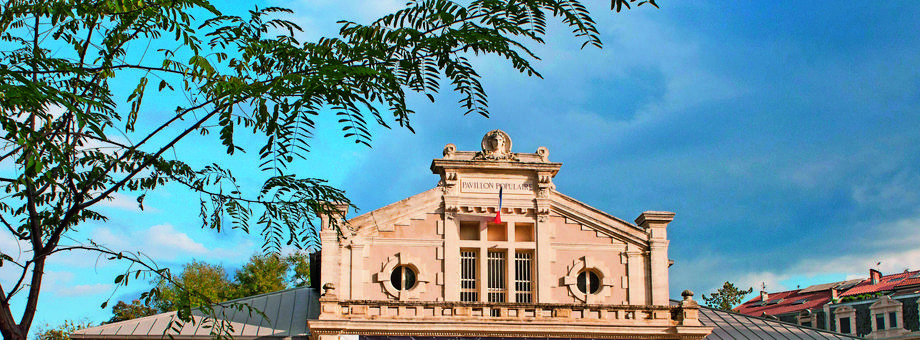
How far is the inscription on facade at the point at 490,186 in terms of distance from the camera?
2695 cm

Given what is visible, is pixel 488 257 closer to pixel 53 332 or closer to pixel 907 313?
pixel 53 332

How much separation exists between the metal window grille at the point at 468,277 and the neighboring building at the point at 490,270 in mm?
31

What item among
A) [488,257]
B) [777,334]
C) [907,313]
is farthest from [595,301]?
[907,313]

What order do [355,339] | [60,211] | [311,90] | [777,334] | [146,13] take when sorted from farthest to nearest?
1. [777,334]
2. [355,339]
3. [60,211]
4. [146,13]
5. [311,90]

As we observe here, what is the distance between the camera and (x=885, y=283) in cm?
6712

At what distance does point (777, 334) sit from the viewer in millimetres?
28719

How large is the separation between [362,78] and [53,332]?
4645 cm

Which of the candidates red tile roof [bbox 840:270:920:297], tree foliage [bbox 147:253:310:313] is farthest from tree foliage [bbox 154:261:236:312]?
red tile roof [bbox 840:270:920:297]

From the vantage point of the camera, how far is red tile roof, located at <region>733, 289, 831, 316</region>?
6888 centimetres

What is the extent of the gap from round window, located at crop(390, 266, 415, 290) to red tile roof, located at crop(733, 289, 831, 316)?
48.3 metres

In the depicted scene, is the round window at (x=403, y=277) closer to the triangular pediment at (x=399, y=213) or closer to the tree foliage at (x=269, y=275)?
the triangular pediment at (x=399, y=213)

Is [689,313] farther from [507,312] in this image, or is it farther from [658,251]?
[507,312]

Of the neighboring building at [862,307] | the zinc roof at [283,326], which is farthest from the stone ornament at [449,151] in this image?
the neighboring building at [862,307]

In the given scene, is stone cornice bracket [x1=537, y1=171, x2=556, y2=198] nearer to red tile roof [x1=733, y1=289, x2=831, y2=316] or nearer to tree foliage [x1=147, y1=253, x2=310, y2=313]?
tree foliage [x1=147, y1=253, x2=310, y2=313]
